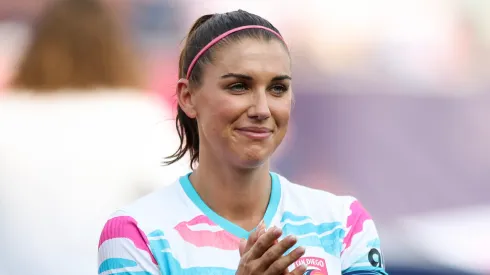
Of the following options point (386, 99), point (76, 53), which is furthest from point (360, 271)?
point (386, 99)

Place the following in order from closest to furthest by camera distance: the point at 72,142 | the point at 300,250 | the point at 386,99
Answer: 1. the point at 300,250
2. the point at 72,142
3. the point at 386,99

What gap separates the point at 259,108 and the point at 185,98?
0.28 metres

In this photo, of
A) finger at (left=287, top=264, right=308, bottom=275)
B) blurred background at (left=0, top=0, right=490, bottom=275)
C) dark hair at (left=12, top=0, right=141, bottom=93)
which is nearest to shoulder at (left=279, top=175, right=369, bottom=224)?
finger at (left=287, top=264, right=308, bottom=275)

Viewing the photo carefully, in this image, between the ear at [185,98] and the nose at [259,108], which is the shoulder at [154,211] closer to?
the ear at [185,98]

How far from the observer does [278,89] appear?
231 cm

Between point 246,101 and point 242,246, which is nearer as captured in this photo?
point 242,246

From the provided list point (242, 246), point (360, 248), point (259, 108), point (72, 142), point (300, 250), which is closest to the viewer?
point (300, 250)

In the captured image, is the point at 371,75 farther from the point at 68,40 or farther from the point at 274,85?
the point at 274,85

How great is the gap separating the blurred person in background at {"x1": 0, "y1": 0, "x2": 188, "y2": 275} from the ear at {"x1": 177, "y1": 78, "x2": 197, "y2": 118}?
0.88 metres

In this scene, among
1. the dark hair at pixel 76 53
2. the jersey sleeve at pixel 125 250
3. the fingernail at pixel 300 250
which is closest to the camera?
the fingernail at pixel 300 250

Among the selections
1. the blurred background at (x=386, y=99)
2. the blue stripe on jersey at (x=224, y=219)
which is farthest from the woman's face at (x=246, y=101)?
the blurred background at (x=386, y=99)

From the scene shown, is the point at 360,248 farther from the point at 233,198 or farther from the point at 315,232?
the point at 233,198

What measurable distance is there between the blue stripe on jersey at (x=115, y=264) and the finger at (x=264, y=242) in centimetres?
32

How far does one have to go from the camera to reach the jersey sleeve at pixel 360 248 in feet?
7.65
